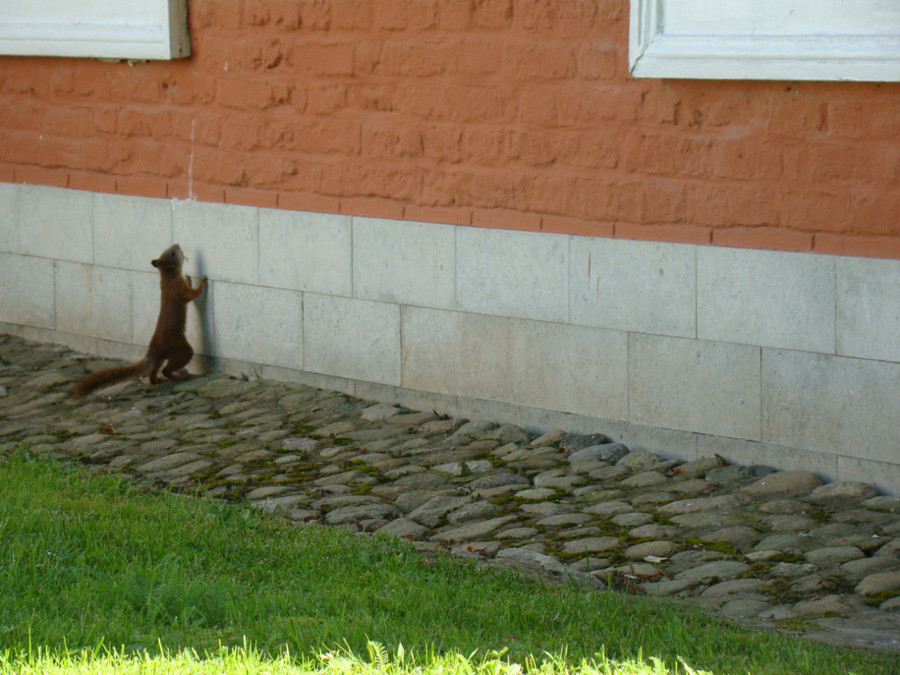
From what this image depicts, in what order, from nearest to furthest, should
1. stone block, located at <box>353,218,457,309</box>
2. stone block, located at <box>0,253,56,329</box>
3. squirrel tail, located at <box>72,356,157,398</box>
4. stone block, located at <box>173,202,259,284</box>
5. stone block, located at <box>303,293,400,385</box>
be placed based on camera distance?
stone block, located at <box>353,218,457,309</box>
stone block, located at <box>303,293,400,385</box>
squirrel tail, located at <box>72,356,157,398</box>
stone block, located at <box>173,202,259,284</box>
stone block, located at <box>0,253,56,329</box>

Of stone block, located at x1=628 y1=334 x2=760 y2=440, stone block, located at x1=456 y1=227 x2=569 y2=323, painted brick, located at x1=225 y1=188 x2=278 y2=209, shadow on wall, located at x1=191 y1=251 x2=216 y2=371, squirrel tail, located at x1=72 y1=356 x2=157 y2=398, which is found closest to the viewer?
stone block, located at x1=628 y1=334 x2=760 y2=440

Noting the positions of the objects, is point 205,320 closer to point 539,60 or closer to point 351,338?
point 351,338

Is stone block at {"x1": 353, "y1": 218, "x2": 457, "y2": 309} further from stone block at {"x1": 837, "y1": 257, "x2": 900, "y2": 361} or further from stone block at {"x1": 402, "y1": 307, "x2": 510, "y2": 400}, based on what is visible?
stone block at {"x1": 837, "y1": 257, "x2": 900, "y2": 361}

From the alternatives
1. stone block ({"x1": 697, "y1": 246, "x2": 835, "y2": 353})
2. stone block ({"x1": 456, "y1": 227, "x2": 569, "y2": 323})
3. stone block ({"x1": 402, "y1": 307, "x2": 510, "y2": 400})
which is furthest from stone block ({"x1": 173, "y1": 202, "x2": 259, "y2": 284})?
stone block ({"x1": 697, "y1": 246, "x2": 835, "y2": 353})

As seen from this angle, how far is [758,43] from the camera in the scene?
240 inches

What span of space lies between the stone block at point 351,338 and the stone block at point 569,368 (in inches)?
34.9

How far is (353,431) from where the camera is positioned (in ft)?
24.1

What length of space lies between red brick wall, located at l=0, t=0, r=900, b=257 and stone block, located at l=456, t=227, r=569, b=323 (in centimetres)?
10

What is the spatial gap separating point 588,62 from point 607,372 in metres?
1.67

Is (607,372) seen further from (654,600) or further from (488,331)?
(654,600)

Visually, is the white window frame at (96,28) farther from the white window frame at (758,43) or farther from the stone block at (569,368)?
the white window frame at (758,43)

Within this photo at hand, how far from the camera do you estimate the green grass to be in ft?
12.4

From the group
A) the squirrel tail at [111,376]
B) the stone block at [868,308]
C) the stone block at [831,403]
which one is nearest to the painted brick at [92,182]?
the squirrel tail at [111,376]

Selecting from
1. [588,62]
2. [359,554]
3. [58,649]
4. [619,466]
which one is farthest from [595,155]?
[58,649]
